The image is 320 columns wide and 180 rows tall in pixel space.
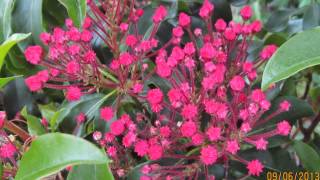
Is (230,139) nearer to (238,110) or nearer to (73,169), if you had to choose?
(238,110)

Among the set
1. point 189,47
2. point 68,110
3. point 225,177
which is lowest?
point 225,177

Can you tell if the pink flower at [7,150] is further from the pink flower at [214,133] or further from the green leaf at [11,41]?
the pink flower at [214,133]

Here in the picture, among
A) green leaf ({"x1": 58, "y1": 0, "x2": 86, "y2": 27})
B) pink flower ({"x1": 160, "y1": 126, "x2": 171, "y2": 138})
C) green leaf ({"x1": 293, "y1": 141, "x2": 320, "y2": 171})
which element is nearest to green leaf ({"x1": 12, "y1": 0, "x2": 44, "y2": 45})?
green leaf ({"x1": 58, "y1": 0, "x2": 86, "y2": 27})

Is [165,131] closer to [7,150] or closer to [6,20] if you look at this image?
[7,150]

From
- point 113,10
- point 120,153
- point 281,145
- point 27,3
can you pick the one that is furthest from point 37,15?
point 281,145

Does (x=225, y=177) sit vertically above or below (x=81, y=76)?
below

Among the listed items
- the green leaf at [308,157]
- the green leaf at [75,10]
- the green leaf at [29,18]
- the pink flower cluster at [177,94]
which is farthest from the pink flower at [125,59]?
the green leaf at [308,157]
